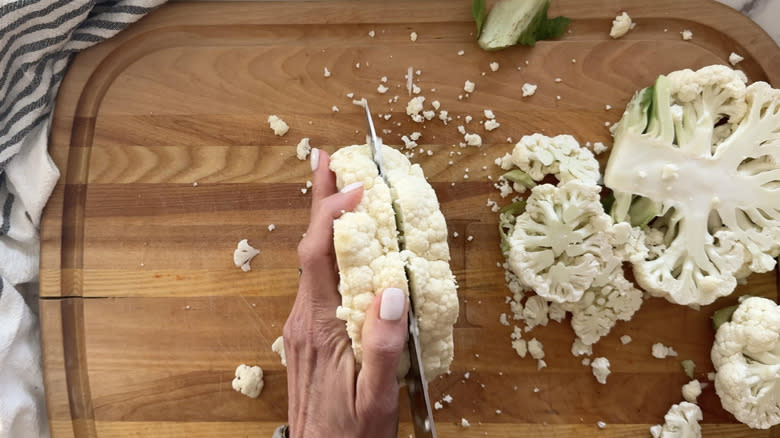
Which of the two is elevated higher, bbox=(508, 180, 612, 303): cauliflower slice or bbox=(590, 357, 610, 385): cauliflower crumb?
bbox=(508, 180, 612, 303): cauliflower slice

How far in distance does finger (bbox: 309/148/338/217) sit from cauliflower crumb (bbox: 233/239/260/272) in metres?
0.25

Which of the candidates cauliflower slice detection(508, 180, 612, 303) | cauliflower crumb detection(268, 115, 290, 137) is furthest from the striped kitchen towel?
cauliflower slice detection(508, 180, 612, 303)

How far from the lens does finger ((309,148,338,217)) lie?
4.41 ft

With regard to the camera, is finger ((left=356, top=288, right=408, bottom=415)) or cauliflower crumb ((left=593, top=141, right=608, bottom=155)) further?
cauliflower crumb ((left=593, top=141, right=608, bottom=155))

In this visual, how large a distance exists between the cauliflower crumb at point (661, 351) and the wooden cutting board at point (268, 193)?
2 centimetres

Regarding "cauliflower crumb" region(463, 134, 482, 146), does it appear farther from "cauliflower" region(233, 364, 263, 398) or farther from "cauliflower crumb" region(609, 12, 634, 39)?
"cauliflower" region(233, 364, 263, 398)

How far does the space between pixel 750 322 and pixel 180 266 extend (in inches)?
55.0

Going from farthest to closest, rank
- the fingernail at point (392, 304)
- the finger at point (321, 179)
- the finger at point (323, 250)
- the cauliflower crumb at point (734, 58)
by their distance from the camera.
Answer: the cauliflower crumb at point (734, 58), the finger at point (321, 179), the finger at point (323, 250), the fingernail at point (392, 304)

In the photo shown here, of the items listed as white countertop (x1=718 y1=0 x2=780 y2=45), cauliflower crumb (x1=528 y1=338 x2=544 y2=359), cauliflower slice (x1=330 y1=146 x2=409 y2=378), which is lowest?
cauliflower crumb (x1=528 y1=338 x2=544 y2=359)

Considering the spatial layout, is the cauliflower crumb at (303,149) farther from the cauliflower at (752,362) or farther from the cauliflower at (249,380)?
the cauliflower at (752,362)

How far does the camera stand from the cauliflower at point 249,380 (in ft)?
4.86

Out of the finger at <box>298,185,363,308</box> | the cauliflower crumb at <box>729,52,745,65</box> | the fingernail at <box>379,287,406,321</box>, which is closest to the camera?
the fingernail at <box>379,287,406,321</box>

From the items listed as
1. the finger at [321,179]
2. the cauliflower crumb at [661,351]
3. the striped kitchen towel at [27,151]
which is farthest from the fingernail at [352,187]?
the cauliflower crumb at [661,351]

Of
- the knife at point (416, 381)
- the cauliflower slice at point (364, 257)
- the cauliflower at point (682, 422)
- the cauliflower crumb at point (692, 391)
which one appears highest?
the cauliflower slice at point (364, 257)
